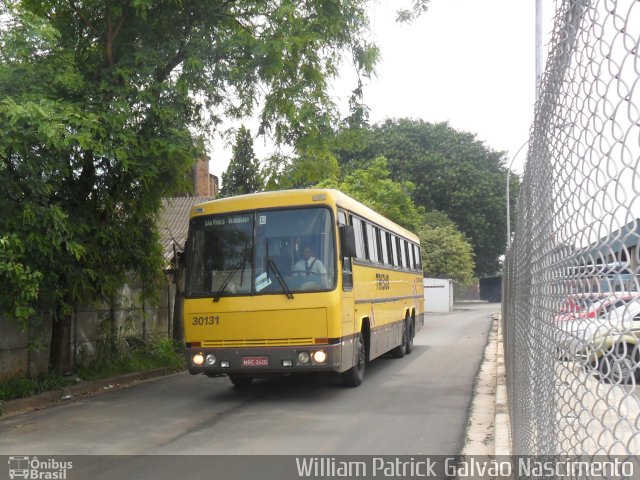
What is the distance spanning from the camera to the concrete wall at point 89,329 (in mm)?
10508

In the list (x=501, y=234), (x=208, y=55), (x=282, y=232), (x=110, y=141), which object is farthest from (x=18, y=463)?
(x=501, y=234)

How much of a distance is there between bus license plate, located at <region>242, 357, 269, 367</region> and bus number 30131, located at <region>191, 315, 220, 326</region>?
0.73 metres

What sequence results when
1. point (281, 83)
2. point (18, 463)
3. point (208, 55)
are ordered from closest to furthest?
point (18, 463), point (208, 55), point (281, 83)

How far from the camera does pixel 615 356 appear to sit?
130cm

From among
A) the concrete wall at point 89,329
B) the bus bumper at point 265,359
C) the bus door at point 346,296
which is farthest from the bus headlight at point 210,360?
the concrete wall at point 89,329

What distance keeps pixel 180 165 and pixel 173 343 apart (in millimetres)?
6121

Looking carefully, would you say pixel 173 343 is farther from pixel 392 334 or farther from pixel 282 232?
pixel 282 232

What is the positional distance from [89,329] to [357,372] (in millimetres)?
5603

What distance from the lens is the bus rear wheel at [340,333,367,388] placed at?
10.8 m

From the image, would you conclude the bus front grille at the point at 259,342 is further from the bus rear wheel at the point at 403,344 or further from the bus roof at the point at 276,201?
the bus rear wheel at the point at 403,344

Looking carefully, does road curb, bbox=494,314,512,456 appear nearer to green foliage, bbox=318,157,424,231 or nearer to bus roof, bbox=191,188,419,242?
bus roof, bbox=191,188,419,242

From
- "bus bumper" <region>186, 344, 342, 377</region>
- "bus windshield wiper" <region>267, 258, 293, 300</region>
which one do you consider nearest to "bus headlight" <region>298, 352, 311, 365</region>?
"bus bumper" <region>186, 344, 342, 377</region>

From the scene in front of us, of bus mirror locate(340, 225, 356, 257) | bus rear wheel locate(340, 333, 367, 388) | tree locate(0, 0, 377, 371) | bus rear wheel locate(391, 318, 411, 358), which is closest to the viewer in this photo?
tree locate(0, 0, 377, 371)

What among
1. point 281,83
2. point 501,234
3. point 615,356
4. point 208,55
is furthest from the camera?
point 501,234
